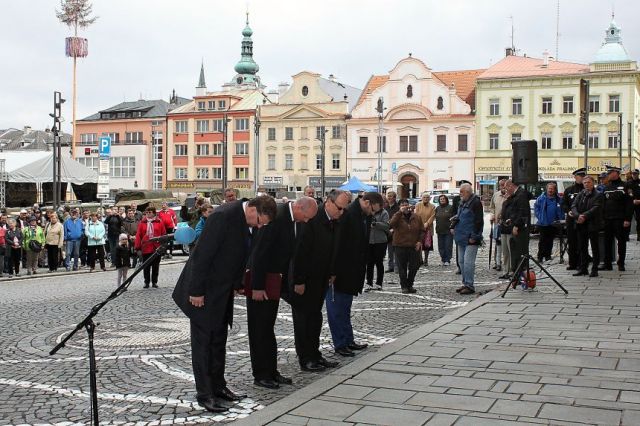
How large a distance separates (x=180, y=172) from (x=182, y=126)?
5041mm

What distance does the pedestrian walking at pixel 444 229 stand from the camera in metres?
20.1

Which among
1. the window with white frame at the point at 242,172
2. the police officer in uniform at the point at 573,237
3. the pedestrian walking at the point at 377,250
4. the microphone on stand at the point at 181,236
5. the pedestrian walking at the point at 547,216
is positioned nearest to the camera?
the microphone on stand at the point at 181,236

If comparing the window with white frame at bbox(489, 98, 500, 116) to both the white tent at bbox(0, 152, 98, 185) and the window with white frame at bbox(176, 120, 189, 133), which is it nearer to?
the window with white frame at bbox(176, 120, 189, 133)

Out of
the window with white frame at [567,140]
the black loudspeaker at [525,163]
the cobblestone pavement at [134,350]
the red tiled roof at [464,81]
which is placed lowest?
the cobblestone pavement at [134,350]

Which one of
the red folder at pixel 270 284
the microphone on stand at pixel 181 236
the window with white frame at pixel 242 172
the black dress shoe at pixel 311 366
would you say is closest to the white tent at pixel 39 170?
the black dress shoe at pixel 311 366

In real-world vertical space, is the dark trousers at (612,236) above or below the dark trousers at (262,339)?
above

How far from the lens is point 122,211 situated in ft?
83.6

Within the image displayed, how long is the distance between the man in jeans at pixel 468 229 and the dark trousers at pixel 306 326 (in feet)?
20.9

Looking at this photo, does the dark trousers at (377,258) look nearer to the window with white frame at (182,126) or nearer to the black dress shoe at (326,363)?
the black dress shoe at (326,363)

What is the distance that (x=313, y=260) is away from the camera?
7.84m

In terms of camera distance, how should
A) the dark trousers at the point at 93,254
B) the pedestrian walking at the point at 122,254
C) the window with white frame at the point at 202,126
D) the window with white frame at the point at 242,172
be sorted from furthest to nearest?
1. the window with white frame at the point at 202,126
2. the window with white frame at the point at 242,172
3. the dark trousers at the point at 93,254
4. the pedestrian walking at the point at 122,254

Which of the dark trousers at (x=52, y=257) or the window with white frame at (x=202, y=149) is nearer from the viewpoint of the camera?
the dark trousers at (x=52, y=257)

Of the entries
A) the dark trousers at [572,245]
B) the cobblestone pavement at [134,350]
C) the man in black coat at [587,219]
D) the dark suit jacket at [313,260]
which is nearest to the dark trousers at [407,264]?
the cobblestone pavement at [134,350]

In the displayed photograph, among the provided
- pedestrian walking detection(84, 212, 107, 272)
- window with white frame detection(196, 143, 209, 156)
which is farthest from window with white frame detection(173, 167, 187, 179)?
pedestrian walking detection(84, 212, 107, 272)
